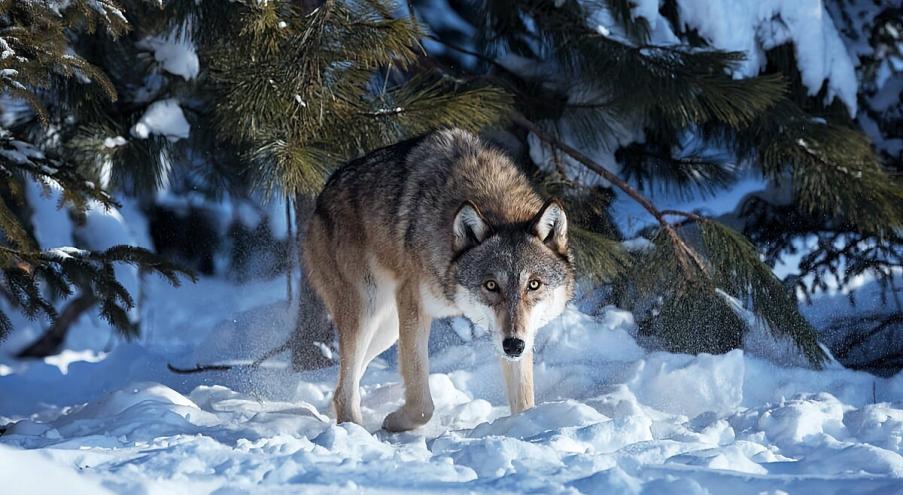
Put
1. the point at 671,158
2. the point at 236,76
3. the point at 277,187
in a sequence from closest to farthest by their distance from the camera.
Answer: the point at 236,76
the point at 277,187
the point at 671,158

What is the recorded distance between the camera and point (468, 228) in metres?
4.95

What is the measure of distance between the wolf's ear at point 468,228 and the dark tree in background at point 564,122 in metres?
0.98

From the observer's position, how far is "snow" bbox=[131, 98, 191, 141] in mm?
6523

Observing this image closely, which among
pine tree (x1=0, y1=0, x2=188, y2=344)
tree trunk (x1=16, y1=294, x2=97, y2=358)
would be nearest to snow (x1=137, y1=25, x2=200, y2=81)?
pine tree (x1=0, y1=0, x2=188, y2=344)

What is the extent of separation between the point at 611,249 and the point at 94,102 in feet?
11.9

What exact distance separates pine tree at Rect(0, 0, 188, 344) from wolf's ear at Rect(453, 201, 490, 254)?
173 cm

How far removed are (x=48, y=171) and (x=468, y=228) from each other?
2355 mm

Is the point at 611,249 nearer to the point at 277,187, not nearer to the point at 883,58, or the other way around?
the point at 277,187

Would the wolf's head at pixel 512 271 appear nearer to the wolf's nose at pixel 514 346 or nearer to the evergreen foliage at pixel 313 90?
the wolf's nose at pixel 514 346

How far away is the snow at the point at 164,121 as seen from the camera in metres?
6.52

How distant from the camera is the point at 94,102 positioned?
633cm

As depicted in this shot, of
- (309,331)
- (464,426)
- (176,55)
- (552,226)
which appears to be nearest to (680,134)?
(552,226)

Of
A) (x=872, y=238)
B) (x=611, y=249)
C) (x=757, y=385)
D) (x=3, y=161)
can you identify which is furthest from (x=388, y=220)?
(x=872, y=238)

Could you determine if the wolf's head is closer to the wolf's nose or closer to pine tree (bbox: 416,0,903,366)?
the wolf's nose
